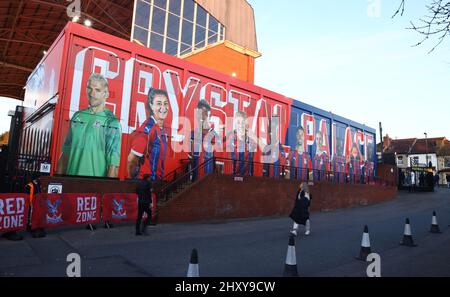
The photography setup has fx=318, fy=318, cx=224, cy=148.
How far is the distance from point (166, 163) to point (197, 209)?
317 cm

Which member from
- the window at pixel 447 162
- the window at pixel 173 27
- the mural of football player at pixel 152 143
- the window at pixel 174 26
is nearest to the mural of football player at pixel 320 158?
the window at pixel 174 26

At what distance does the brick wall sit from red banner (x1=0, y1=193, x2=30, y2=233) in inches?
200

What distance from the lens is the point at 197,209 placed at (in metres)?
14.3

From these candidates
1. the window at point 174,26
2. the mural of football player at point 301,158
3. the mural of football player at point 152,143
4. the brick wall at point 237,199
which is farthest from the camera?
the mural of football player at point 301,158

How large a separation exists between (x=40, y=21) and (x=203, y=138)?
70.3 feet

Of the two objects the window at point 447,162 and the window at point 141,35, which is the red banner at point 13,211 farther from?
the window at point 447,162

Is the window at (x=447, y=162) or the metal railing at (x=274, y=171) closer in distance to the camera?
the metal railing at (x=274, y=171)

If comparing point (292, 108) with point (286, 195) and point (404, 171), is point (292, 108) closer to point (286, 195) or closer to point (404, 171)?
point (286, 195)

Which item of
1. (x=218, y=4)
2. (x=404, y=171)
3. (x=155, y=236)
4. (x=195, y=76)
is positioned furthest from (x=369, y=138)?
(x=155, y=236)

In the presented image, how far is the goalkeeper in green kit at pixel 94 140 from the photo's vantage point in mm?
13055

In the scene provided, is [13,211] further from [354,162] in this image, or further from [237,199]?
[354,162]

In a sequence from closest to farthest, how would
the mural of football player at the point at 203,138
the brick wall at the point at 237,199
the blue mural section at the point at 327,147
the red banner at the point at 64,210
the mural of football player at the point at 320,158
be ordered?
the red banner at the point at 64,210 → the brick wall at the point at 237,199 → the mural of football player at the point at 203,138 → the blue mural section at the point at 327,147 → the mural of football player at the point at 320,158

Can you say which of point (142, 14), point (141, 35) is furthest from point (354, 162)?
point (142, 14)

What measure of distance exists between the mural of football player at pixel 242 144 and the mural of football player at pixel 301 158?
4.58m
